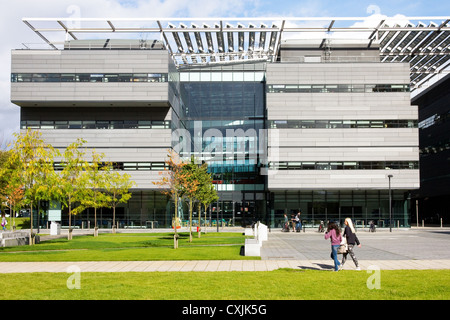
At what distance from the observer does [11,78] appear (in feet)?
179

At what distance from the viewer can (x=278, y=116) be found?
56.4 m

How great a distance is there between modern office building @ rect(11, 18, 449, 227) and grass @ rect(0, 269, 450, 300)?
134ft

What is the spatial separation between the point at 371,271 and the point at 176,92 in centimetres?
4891

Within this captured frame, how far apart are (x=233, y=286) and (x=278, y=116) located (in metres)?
45.3

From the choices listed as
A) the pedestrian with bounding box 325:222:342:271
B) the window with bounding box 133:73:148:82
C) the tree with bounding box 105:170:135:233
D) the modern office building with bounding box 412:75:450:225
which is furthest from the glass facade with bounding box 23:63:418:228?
the pedestrian with bounding box 325:222:342:271

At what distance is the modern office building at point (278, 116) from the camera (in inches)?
2165

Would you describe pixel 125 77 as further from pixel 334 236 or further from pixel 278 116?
pixel 334 236

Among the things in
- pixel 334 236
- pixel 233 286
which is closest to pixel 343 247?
pixel 334 236

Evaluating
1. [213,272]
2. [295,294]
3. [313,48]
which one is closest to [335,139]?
[313,48]

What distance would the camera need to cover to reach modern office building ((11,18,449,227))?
55.0 meters

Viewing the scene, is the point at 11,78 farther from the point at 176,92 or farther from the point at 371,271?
the point at 371,271

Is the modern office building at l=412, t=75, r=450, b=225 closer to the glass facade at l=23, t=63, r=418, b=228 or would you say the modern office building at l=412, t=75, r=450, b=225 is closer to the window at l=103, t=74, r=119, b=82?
the glass facade at l=23, t=63, r=418, b=228

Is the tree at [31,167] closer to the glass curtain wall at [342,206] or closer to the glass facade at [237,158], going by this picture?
the glass facade at [237,158]
